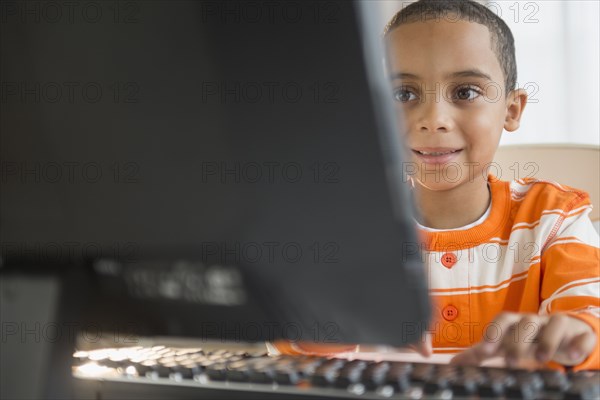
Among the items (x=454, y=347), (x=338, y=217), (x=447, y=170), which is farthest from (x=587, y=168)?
(x=338, y=217)

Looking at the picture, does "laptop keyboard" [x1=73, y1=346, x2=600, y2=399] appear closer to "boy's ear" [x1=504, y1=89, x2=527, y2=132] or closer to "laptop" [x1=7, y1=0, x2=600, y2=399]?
"laptop" [x1=7, y1=0, x2=600, y2=399]

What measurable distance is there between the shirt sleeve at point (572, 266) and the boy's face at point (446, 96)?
0.71 feet

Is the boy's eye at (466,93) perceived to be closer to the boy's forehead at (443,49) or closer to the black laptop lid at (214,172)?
the boy's forehead at (443,49)

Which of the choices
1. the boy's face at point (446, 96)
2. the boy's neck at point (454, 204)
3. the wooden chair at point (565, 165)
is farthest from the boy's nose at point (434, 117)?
the wooden chair at point (565, 165)

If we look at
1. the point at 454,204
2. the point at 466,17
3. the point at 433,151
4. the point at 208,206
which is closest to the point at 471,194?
the point at 454,204

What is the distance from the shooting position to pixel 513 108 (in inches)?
52.0

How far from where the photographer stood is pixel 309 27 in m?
0.35

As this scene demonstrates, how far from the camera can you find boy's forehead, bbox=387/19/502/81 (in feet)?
3.71

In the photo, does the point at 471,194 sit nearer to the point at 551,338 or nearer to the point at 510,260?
the point at 510,260

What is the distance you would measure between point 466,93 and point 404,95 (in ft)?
0.38

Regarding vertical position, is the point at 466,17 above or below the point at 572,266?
above

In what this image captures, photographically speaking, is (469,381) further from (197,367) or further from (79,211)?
(79,211)

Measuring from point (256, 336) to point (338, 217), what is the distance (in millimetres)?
96

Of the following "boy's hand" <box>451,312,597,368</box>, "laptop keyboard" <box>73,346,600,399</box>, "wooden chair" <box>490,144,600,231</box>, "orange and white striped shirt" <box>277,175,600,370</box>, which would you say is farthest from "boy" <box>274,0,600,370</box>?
"laptop keyboard" <box>73,346,600,399</box>
